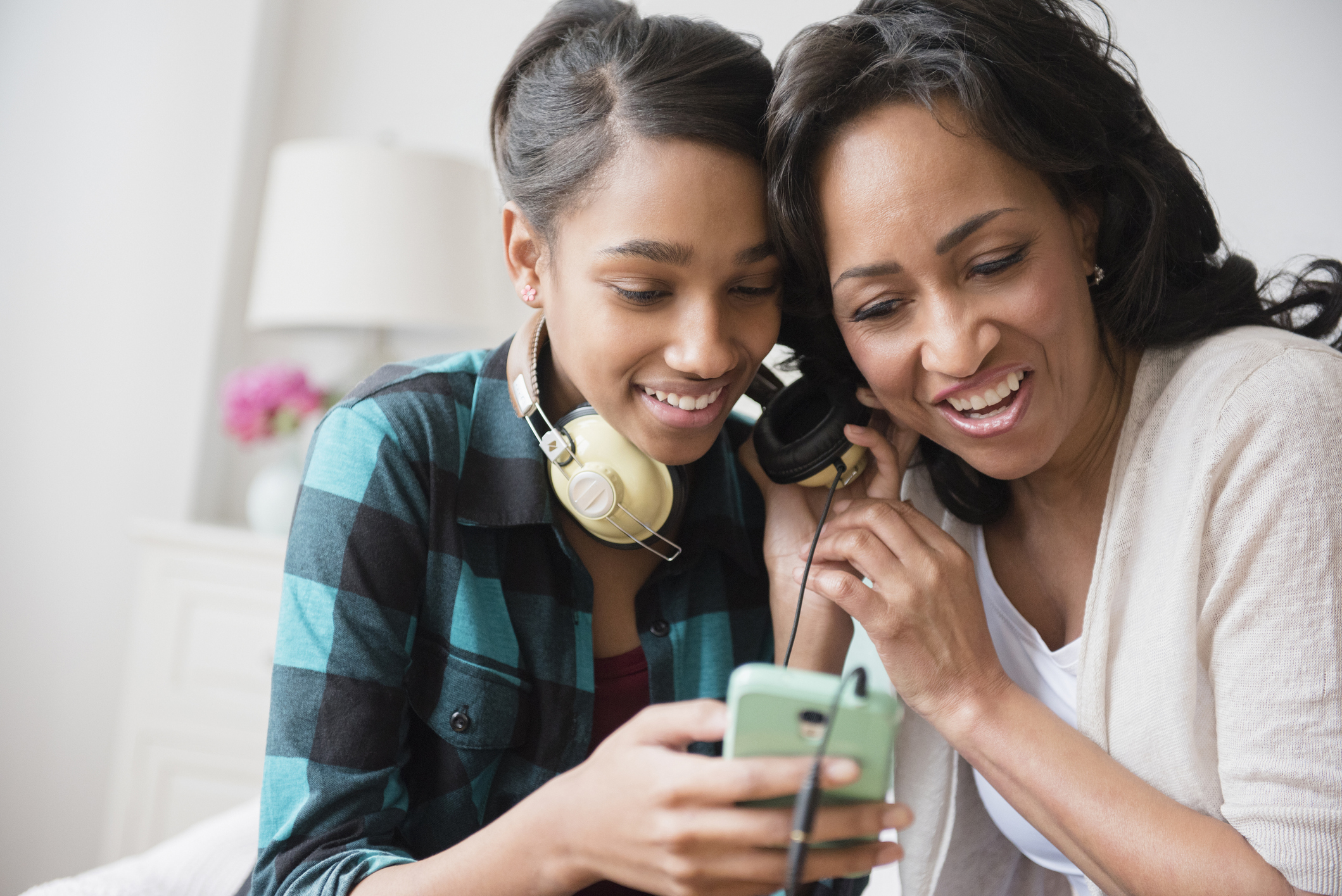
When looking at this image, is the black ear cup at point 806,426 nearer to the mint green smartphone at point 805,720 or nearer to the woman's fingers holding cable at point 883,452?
the woman's fingers holding cable at point 883,452

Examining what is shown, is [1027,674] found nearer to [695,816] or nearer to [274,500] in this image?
[695,816]

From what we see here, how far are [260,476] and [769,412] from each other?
1444 millimetres

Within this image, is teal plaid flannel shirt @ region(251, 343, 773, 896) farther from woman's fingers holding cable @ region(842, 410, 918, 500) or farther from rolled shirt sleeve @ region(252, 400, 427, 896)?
woman's fingers holding cable @ region(842, 410, 918, 500)

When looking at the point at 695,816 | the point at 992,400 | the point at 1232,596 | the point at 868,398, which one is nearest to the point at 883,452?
the point at 868,398

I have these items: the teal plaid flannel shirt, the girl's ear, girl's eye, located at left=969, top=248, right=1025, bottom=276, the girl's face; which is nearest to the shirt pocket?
the teal plaid flannel shirt

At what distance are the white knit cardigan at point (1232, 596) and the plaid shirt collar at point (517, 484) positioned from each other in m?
0.40

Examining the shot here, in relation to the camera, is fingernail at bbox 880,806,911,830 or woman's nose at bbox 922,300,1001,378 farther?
woman's nose at bbox 922,300,1001,378

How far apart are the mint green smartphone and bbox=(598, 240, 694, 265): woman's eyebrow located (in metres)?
0.44

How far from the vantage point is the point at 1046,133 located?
0.92 m

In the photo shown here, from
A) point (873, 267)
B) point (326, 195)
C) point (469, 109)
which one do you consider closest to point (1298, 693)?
point (873, 267)

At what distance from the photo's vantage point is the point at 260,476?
217 cm

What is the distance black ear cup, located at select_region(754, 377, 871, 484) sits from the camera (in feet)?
3.53

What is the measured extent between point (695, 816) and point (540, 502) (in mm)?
469

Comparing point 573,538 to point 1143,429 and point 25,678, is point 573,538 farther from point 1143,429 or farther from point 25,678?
point 25,678
